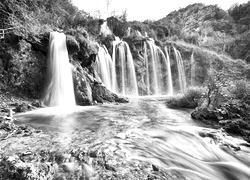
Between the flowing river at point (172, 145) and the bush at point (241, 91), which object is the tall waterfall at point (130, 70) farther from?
the flowing river at point (172, 145)

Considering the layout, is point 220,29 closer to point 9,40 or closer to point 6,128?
point 9,40

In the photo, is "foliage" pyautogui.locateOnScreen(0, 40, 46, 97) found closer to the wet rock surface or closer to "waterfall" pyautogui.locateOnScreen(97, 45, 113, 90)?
"waterfall" pyautogui.locateOnScreen(97, 45, 113, 90)

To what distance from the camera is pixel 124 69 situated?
921 inches

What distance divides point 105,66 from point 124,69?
3879 millimetres

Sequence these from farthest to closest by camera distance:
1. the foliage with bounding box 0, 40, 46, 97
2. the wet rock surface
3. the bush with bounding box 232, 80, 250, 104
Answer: the foliage with bounding box 0, 40, 46, 97 → the bush with bounding box 232, 80, 250, 104 → the wet rock surface

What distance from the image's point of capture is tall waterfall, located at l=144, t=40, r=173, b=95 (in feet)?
84.3

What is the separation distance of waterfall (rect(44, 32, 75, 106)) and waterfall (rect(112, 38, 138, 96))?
35.2 feet

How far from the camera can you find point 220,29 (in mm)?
42125

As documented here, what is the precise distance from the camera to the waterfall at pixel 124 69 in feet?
74.6

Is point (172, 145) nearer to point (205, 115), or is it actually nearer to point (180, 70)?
point (205, 115)

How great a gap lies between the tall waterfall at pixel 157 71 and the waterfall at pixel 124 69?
9.61 ft

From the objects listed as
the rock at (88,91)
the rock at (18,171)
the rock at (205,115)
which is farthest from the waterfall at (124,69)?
the rock at (18,171)

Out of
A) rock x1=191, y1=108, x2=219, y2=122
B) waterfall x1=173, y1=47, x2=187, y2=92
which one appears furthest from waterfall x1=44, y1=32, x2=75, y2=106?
waterfall x1=173, y1=47, x2=187, y2=92

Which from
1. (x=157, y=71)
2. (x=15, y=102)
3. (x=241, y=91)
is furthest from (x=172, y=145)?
(x=157, y=71)
